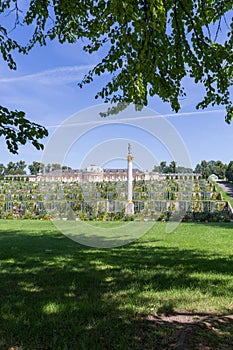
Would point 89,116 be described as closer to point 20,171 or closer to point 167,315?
point 167,315

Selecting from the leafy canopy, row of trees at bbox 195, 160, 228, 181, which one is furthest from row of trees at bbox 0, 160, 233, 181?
the leafy canopy

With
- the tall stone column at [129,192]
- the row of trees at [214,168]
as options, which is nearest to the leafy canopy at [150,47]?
the tall stone column at [129,192]

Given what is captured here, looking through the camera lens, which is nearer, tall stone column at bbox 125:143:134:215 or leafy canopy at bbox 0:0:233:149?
leafy canopy at bbox 0:0:233:149

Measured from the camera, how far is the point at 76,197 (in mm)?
19172

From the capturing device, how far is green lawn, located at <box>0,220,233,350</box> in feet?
8.22

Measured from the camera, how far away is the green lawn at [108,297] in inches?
98.7

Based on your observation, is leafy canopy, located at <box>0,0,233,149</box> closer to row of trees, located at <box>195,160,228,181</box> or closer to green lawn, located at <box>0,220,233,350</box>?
green lawn, located at <box>0,220,233,350</box>

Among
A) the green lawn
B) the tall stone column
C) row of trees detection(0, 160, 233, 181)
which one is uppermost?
row of trees detection(0, 160, 233, 181)

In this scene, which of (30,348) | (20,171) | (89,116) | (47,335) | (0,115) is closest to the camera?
(30,348)

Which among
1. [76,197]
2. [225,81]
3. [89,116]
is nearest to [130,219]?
[76,197]

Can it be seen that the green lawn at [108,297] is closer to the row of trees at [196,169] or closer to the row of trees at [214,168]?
the row of trees at [196,169]

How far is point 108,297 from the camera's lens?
3.49 m

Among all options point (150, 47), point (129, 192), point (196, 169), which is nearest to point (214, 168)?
point (196, 169)

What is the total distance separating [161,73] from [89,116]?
266cm
